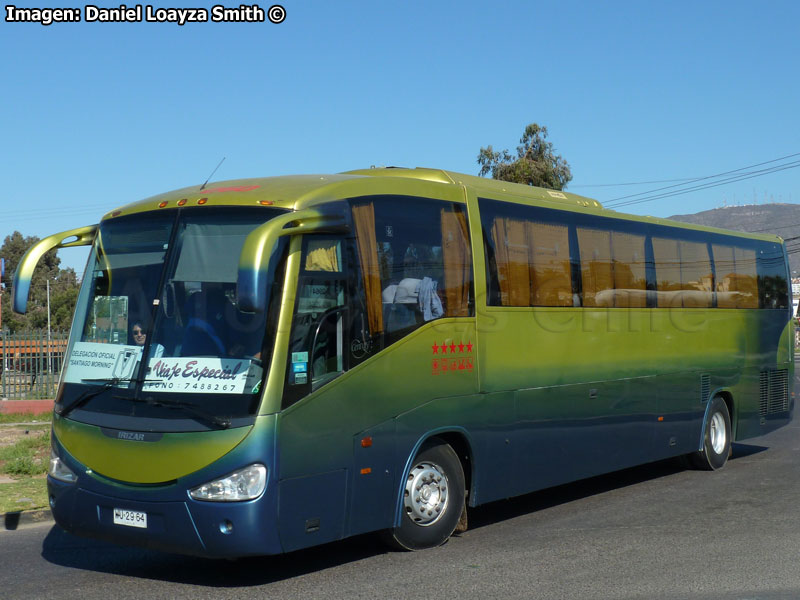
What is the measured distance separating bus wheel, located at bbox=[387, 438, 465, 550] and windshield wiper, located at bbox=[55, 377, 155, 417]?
254 cm

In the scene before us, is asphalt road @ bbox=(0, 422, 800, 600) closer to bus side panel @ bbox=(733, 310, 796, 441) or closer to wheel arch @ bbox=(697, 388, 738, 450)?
wheel arch @ bbox=(697, 388, 738, 450)

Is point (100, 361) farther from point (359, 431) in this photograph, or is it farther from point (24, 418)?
point (24, 418)

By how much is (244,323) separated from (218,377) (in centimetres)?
44

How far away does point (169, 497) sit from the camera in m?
6.84

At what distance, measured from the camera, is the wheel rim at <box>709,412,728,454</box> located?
45.2 ft

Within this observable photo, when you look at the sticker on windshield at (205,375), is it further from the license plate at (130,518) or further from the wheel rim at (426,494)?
→ the wheel rim at (426,494)

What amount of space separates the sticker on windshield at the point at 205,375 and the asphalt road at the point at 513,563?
1.51m

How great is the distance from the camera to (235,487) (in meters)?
6.74

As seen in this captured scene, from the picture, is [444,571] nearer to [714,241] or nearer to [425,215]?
[425,215]

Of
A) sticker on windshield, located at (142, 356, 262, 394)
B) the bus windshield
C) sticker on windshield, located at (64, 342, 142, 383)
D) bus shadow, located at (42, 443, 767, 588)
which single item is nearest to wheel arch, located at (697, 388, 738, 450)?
bus shadow, located at (42, 443, 767, 588)

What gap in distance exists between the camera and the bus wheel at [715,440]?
13.6m

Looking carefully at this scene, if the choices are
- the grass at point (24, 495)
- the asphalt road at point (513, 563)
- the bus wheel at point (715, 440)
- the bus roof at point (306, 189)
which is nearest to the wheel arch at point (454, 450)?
the asphalt road at point (513, 563)

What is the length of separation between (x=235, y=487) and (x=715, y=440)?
916 cm

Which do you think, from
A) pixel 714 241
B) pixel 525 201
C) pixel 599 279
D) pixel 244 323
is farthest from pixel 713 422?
pixel 244 323
